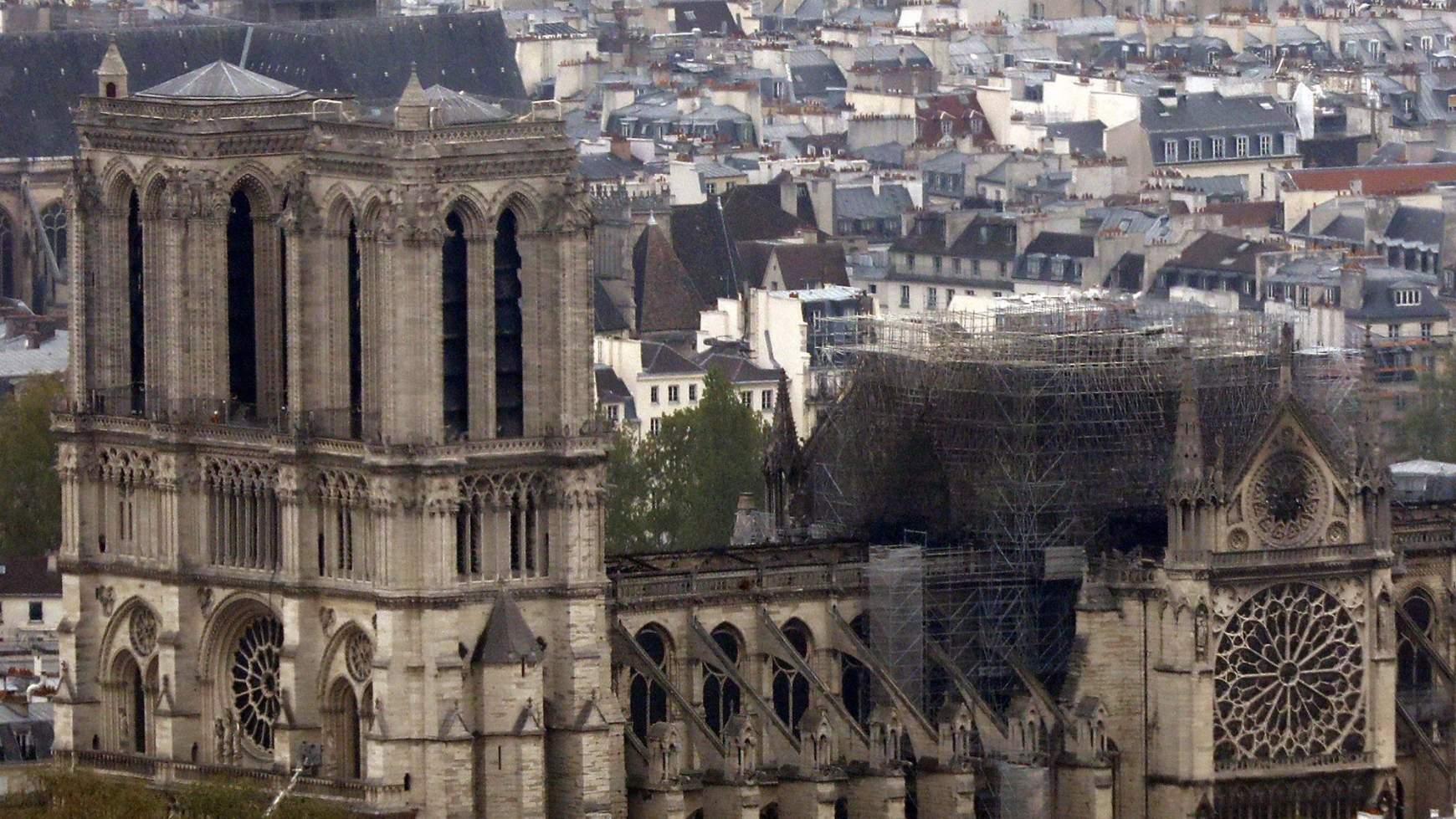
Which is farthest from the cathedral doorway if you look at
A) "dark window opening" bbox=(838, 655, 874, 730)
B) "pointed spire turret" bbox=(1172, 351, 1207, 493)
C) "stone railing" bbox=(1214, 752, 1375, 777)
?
"stone railing" bbox=(1214, 752, 1375, 777)

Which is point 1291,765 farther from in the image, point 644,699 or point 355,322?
point 355,322

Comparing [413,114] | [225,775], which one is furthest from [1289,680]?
[413,114]

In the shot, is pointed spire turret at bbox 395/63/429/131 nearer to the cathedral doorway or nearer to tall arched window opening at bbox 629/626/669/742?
the cathedral doorway

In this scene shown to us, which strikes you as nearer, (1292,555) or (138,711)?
(138,711)

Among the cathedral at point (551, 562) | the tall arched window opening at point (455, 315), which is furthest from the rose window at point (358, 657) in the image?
the tall arched window opening at point (455, 315)

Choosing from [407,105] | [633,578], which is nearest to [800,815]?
[633,578]

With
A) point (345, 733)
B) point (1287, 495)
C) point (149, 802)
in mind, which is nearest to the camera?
point (149, 802)
